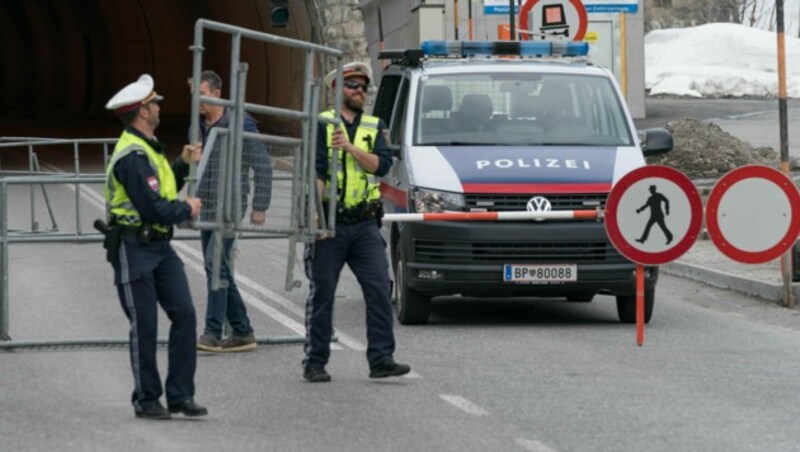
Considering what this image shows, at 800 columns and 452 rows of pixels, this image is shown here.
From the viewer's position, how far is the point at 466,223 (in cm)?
1480

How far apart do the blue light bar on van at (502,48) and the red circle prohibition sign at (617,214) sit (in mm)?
3432

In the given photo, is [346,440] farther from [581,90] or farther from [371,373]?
[581,90]

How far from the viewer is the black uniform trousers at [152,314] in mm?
10523

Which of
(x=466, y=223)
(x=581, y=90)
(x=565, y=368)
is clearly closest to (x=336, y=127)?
(x=565, y=368)

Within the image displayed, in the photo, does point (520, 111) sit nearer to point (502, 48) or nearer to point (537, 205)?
point (502, 48)

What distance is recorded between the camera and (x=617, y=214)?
1377cm

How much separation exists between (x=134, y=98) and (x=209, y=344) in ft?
11.4

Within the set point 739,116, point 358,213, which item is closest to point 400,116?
point 358,213

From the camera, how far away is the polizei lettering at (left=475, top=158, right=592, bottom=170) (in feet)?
49.5

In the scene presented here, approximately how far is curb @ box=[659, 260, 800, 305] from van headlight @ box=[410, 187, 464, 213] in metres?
3.69

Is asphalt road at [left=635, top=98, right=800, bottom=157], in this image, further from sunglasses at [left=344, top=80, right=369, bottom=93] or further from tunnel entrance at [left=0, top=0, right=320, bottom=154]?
sunglasses at [left=344, top=80, right=369, bottom=93]

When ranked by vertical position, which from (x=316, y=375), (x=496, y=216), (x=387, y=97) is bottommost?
(x=316, y=375)

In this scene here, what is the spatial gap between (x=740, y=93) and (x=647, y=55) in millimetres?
6746

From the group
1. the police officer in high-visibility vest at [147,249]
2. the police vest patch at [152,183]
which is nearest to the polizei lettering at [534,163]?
the police officer in high-visibility vest at [147,249]
